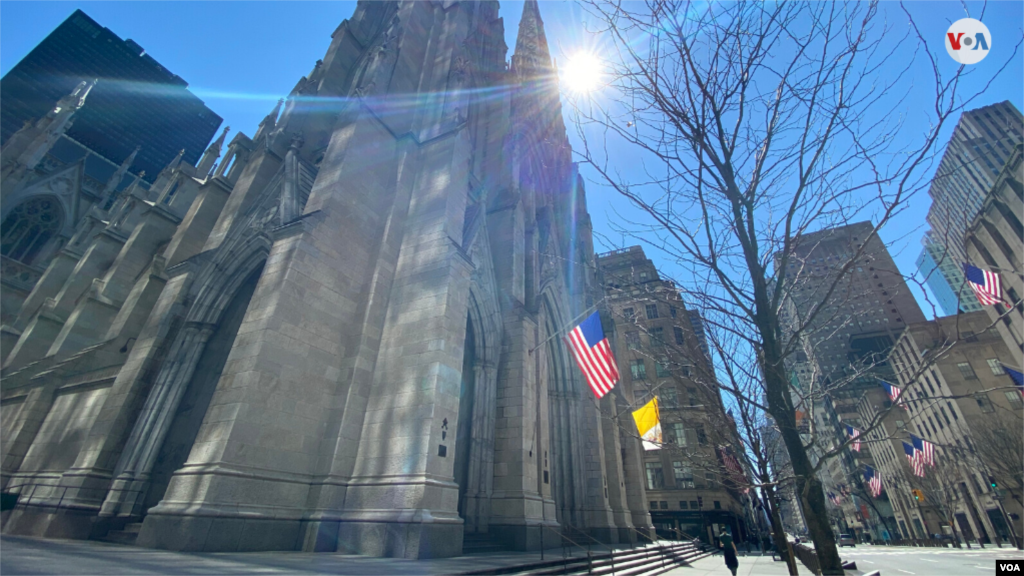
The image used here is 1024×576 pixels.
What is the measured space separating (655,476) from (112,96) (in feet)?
297

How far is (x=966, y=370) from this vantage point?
46.3m

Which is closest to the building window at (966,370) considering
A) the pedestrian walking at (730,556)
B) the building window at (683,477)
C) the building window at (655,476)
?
the building window at (683,477)

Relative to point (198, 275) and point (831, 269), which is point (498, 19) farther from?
point (831, 269)

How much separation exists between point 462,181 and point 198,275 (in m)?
10.1

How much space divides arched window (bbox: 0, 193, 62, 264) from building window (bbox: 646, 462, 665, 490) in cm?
5276

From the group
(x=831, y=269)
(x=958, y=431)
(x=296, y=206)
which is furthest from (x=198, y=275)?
(x=958, y=431)

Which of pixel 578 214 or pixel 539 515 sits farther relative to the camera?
A: pixel 578 214

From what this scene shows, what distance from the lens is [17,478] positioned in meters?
13.4

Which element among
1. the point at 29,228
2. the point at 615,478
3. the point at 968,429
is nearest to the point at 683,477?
the point at 615,478

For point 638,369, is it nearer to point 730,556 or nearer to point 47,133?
point 730,556

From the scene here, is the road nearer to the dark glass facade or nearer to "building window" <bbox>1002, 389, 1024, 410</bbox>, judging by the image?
"building window" <bbox>1002, 389, 1024, 410</bbox>

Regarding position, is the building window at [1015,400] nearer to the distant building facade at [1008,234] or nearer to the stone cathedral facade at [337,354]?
the distant building facade at [1008,234]

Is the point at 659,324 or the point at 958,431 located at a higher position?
the point at 659,324

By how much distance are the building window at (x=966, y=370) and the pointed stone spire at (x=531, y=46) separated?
55448 mm
